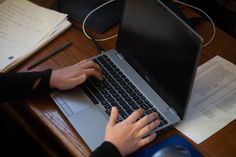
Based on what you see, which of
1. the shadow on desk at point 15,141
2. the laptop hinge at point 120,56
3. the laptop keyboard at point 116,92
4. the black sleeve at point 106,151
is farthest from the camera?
the shadow on desk at point 15,141

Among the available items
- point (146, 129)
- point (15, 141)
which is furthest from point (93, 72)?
point (15, 141)

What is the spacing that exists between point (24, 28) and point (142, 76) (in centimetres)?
46

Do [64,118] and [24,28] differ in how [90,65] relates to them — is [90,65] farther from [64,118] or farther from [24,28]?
[24,28]

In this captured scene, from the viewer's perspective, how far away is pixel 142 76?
997 millimetres

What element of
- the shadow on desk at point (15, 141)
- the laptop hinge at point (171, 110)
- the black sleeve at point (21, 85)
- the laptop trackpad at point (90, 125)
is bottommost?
the shadow on desk at point (15, 141)

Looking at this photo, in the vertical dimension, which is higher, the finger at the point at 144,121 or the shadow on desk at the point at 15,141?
the finger at the point at 144,121

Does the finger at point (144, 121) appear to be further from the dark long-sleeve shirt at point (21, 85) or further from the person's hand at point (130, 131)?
the dark long-sleeve shirt at point (21, 85)

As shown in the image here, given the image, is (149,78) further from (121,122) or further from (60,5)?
(60,5)

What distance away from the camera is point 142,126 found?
853mm

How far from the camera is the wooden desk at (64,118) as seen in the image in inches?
33.5

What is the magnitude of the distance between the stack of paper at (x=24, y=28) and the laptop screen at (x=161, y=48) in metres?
0.26

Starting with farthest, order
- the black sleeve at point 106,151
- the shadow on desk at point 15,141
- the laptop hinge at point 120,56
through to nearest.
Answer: the shadow on desk at point 15,141, the laptop hinge at point 120,56, the black sleeve at point 106,151

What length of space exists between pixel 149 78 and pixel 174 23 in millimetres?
192

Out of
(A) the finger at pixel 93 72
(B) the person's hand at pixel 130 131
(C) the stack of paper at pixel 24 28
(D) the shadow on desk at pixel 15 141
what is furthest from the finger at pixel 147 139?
(D) the shadow on desk at pixel 15 141
